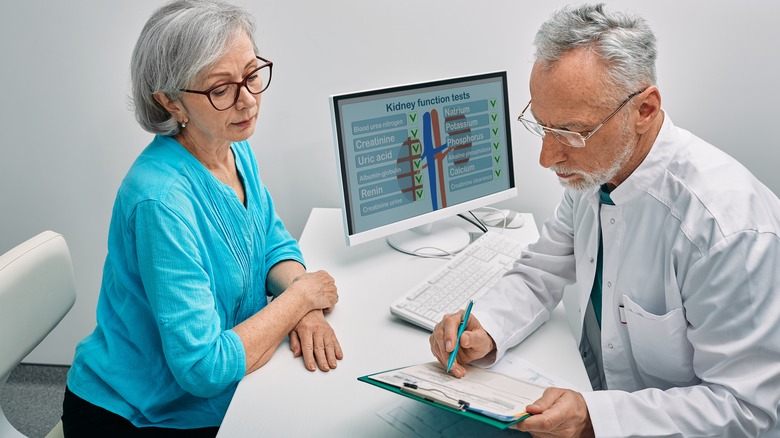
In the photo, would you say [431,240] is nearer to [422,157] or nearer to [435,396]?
[422,157]

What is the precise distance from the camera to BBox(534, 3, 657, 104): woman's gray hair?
117 centimetres

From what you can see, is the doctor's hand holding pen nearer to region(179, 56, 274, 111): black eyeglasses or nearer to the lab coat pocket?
the lab coat pocket

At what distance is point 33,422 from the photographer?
2338 millimetres

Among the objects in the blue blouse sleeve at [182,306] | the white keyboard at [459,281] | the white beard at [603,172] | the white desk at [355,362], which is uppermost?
the white beard at [603,172]

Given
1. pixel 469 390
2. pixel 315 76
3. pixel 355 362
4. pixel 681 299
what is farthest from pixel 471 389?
pixel 315 76

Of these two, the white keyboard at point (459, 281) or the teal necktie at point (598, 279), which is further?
the white keyboard at point (459, 281)

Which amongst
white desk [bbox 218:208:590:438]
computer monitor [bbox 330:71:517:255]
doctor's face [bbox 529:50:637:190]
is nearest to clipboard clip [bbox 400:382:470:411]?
white desk [bbox 218:208:590:438]

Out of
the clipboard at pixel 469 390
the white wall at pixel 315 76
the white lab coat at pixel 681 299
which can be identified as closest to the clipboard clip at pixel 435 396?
the clipboard at pixel 469 390

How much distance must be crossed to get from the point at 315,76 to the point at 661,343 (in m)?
1.33

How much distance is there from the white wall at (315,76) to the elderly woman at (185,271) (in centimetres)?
66

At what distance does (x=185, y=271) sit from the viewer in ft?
4.18

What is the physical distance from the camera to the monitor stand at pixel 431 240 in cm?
185

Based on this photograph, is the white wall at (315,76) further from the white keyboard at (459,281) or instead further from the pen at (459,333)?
the pen at (459,333)

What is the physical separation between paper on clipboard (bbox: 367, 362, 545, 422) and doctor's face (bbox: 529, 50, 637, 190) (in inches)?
16.1
